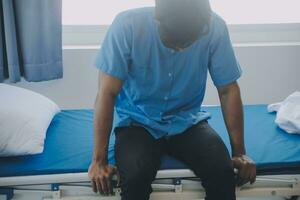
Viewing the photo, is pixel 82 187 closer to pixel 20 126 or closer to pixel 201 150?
pixel 20 126

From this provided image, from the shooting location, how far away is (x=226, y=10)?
8.21ft

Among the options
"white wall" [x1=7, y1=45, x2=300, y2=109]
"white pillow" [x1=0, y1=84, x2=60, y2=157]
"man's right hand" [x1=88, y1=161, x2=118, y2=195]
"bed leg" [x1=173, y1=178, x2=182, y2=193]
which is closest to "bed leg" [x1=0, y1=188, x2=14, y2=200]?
"white pillow" [x1=0, y1=84, x2=60, y2=157]

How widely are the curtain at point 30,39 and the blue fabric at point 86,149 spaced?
1.18ft

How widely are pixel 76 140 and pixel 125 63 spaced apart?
45cm

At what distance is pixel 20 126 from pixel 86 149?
276 millimetres

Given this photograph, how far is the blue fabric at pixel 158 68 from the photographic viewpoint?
4.80 feet

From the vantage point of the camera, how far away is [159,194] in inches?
57.5

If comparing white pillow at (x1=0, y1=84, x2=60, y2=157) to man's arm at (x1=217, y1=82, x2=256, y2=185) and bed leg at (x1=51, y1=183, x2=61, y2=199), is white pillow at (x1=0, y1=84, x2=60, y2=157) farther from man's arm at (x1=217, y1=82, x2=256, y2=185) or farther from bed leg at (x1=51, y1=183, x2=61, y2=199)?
man's arm at (x1=217, y1=82, x2=256, y2=185)

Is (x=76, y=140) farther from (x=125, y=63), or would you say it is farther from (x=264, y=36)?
(x=264, y=36)

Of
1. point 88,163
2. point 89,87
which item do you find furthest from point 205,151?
point 89,87

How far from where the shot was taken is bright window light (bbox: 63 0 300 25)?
238cm

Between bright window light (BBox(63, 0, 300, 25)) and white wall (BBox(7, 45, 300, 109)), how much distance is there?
0.22 metres

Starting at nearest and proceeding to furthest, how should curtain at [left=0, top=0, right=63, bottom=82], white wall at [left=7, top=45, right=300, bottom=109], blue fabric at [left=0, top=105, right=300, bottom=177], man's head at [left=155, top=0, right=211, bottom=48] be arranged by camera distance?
man's head at [left=155, top=0, right=211, bottom=48], blue fabric at [left=0, top=105, right=300, bottom=177], curtain at [left=0, top=0, right=63, bottom=82], white wall at [left=7, top=45, right=300, bottom=109]

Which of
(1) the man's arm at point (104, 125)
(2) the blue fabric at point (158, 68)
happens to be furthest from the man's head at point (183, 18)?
(1) the man's arm at point (104, 125)
